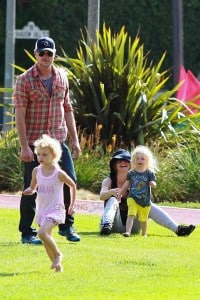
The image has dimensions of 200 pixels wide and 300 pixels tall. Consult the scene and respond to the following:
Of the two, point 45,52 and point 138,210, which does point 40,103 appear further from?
point 138,210

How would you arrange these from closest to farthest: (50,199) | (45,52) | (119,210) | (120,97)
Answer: (50,199) → (45,52) → (119,210) → (120,97)

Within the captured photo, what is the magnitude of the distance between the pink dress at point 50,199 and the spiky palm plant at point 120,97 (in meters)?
8.36

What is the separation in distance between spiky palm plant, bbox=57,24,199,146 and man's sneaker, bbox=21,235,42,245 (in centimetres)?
715

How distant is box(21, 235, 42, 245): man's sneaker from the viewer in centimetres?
1028

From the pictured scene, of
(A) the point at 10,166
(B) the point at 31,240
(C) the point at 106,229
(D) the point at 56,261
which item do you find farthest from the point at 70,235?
(A) the point at 10,166

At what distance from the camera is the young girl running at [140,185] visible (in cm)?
1144

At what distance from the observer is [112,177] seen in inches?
475

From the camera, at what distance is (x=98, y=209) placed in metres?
14.6

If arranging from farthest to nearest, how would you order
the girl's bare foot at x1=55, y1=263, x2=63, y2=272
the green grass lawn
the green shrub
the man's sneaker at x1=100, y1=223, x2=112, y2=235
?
the green shrub → the man's sneaker at x1=100, y1=223, x2=112, y2=235 → the girl's bare foot at x1=55, y1=263, x2=63, y2=272 → the green grass lawn

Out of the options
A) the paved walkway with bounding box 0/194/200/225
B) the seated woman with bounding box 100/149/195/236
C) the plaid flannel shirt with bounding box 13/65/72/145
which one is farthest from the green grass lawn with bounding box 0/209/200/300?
the paved walkway with bounding box 0/194/200/225

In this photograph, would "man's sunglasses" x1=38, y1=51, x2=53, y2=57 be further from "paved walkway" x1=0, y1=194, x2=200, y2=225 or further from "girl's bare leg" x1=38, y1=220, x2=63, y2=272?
"paved walkway" x1=0, y1=194, x2=200, y2=225

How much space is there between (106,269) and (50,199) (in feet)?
2.52

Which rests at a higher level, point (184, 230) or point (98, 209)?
point (184, 230)

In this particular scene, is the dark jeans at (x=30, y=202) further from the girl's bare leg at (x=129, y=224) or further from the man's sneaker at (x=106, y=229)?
the girl's bare leg at (x=129, y=224)
